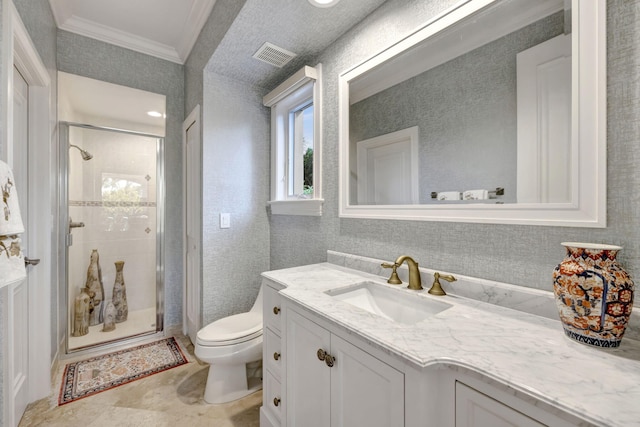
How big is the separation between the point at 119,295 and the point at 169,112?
5.80ft

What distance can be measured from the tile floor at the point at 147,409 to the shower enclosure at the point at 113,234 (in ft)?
2.15

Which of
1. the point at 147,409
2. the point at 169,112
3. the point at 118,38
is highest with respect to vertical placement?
the point at 118,38

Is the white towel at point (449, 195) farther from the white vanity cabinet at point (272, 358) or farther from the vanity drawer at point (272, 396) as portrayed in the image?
the vanity drawer at point (272, 396)

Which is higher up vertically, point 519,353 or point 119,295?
point 519,353

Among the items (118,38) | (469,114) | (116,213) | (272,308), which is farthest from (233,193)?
(469,114)

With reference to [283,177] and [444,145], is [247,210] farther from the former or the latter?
[444,145]

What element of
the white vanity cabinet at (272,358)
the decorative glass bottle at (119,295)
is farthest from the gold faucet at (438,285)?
the decorative glass bottle at (119,295)

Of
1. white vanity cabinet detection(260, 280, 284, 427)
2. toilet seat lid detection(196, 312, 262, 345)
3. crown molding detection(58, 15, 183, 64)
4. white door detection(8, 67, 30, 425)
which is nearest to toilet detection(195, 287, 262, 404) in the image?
toilet seat lid detection(196, 312, 262, 345)

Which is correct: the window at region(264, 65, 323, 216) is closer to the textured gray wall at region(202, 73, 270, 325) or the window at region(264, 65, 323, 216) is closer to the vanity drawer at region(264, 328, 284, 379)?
the textured gray wall at region(202, 73, 270, 325)

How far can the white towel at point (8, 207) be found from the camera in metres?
0.95

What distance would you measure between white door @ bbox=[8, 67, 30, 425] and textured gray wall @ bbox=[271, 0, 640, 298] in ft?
5.25

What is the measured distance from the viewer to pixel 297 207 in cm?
197

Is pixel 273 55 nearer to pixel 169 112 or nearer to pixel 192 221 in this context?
pixel 169 112

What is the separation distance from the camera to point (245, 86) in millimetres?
2238
